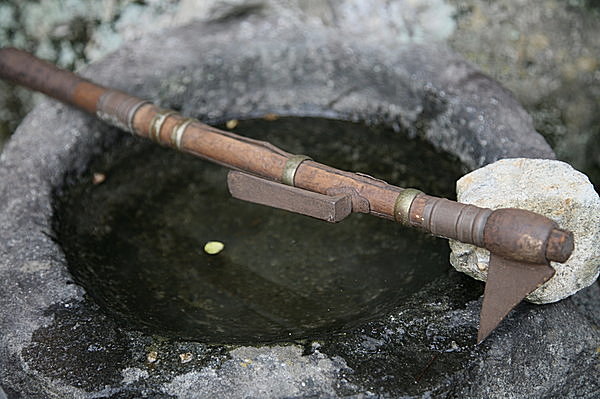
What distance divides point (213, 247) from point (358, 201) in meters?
0.77

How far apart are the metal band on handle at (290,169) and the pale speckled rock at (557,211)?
53 cm

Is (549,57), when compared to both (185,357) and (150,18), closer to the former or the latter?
(150,18)

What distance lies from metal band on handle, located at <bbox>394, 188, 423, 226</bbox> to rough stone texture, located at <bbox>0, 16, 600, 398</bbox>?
280 millimetres

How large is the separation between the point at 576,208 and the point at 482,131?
0.77 meters

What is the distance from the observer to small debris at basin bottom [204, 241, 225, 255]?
2676 millimetres

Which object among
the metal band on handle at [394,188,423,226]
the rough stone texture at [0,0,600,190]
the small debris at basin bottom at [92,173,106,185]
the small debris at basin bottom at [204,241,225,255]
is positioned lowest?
the small debris at basin bottom at [92,173,106,185]

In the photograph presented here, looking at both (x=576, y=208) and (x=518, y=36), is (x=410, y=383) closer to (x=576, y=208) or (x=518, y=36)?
(x=576, y=208)

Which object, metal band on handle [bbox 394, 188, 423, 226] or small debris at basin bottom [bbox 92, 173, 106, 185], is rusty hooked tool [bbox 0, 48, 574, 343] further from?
small debris at basin bottom [bbox 92, 173, 106, 185]

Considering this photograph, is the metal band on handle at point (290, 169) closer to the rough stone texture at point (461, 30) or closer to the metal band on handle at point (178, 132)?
the metal band on handle at point (178, 132)

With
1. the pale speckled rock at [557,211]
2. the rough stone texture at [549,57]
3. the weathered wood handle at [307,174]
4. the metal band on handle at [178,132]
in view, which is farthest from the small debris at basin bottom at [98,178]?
the rough stone texture at [549,57]

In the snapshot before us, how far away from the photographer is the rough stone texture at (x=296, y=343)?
6.33 ft

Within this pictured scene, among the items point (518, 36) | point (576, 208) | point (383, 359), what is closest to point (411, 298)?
point (383, 359)

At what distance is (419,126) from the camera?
10.2 feet

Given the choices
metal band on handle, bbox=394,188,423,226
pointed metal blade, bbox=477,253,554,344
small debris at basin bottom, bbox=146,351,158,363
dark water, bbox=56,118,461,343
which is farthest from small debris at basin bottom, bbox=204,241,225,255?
pointed metal blade, bbox=477,253,554,344
